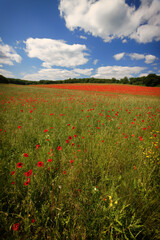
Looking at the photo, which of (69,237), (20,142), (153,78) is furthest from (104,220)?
(153,78)

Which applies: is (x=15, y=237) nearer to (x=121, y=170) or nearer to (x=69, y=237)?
(x=69, y=237)

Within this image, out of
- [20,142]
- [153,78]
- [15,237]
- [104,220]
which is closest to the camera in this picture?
[15,237]

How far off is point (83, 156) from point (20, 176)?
1139 mm

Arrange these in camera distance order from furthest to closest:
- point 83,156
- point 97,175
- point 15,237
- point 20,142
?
point 20,142, point 83,156, point 97,175, point 15,237

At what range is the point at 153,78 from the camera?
43.2 meters

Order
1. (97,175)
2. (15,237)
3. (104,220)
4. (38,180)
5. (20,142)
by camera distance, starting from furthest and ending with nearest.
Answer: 1. (20,142)
2. (97,175)
3. (38,180)
4. (104,220)
5. (15,237)

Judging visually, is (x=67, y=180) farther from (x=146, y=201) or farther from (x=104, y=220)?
(x=146, y=201)

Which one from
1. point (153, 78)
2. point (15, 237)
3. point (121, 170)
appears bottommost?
point (121, 170)

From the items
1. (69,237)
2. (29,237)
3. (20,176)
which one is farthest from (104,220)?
(20,176)

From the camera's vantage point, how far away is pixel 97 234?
3.53 ft

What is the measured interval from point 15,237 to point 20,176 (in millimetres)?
691

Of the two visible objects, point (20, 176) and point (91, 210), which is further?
point (20, 176)

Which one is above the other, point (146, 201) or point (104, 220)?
point (146, 201)

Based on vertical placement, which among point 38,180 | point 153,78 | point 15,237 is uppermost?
point 153,78
